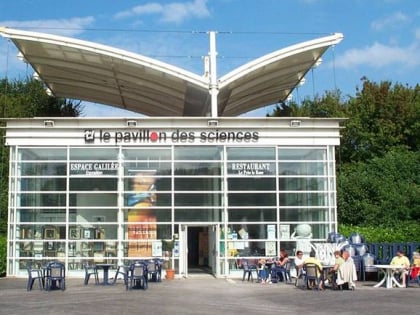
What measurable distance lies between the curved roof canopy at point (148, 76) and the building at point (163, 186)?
0.91ft

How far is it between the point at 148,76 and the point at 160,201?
563 cm

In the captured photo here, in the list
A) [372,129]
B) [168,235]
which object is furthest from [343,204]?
[168,235]

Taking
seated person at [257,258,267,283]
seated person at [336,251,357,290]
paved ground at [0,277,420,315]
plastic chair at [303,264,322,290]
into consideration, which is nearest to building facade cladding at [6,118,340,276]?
seated person at [257,258,267,283]

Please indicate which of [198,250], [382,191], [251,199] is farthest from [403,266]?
[382,191]

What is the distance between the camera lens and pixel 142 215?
25203mm

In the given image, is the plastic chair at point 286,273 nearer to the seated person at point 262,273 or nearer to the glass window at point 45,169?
the seated person at point 262,273

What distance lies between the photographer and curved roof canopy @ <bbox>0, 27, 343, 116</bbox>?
→ 25.5 metres

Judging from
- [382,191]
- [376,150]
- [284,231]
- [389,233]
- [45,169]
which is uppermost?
[376,150]

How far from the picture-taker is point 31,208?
25156 mm

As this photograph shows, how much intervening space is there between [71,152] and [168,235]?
188 inches

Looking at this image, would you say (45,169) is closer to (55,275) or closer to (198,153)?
(198,153)

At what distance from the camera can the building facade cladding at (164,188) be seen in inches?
984

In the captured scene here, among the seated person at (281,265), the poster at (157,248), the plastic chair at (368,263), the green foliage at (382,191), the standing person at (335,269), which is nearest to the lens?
the standing person at (335,269)

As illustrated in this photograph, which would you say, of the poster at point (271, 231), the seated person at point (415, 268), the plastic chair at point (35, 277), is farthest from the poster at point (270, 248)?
the plastic chair at point (35, 277)
